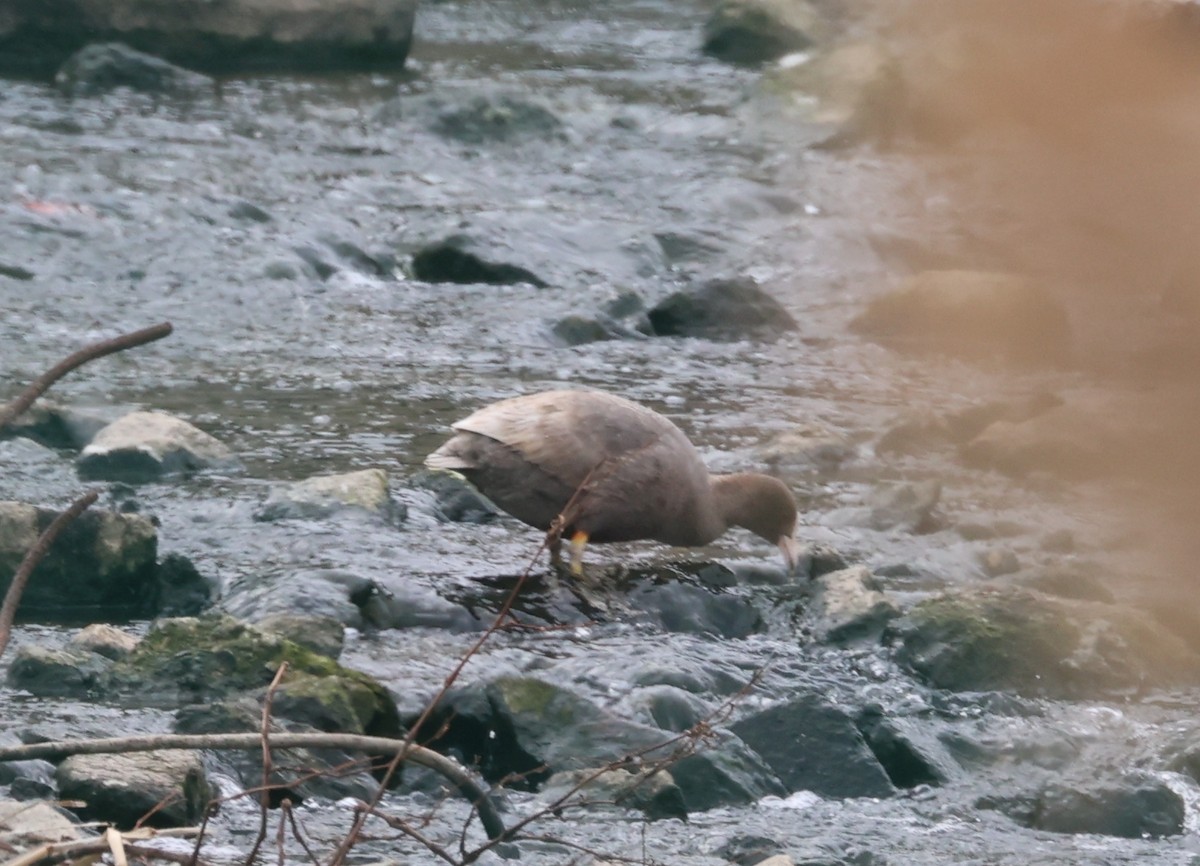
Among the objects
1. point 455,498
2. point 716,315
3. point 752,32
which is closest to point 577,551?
point 455,498

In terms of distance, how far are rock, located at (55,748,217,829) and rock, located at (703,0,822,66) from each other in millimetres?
13497

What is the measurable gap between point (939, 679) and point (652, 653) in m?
0.77

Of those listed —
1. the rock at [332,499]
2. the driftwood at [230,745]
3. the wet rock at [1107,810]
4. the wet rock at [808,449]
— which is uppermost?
the driftwood at [230,745]

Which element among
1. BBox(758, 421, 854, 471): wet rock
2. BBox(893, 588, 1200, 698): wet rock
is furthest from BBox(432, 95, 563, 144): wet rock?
BBox(893, 588, 1200, 698): wet rock

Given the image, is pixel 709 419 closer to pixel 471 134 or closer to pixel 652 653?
pixel 652 653

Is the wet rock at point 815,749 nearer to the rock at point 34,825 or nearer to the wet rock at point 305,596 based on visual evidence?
the wet rock at point 305,596

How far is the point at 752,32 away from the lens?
16203 mm

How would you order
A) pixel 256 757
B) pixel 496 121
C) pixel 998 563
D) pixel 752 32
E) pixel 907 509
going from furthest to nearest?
pixel 752 32 < pixel 496 121 < pixel 907 509 < pixel 998 563 < pixel 256 757

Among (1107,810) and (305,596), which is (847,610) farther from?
(305,596)

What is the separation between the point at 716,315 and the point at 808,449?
2.13m

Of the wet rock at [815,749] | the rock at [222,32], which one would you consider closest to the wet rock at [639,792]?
the wet rock at [815,749]

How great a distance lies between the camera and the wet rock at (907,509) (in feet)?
20.3

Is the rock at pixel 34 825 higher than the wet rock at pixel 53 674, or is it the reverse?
the rock at pixel 34 825

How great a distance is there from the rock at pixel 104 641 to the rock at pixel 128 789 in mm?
992
